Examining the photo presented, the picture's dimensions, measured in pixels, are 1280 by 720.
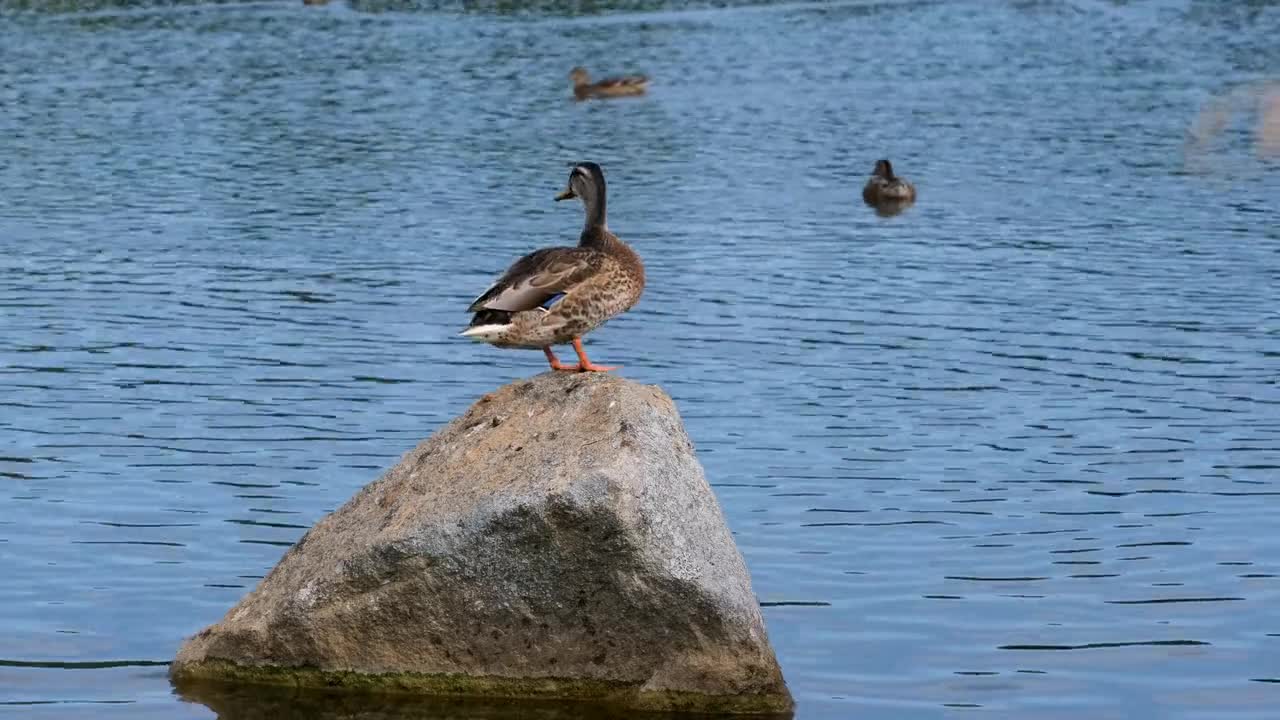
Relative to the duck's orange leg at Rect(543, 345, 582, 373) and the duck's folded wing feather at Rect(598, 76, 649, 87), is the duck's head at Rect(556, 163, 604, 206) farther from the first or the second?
the duck's folded wing feather at Rect(598, 76, 649, 87)

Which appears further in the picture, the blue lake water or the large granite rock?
the blue lake water

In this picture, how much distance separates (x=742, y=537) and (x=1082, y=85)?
2812 cm

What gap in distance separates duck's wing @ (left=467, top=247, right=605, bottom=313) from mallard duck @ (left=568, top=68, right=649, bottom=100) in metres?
28.6

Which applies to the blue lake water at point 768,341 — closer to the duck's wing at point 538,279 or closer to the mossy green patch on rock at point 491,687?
the mossy green patch on rock at point 491,687

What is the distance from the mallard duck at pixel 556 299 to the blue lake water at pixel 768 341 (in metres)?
2.09

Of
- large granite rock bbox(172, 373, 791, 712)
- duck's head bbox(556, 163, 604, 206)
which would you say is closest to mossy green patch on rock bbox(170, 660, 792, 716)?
large granite rock bbox(172, 373, 791, 712)

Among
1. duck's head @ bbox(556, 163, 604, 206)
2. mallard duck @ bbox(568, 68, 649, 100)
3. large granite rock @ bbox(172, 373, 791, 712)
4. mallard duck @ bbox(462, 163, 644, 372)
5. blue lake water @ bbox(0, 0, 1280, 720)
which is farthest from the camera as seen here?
mallard duck @ bbox(568, 68, 649, 100)

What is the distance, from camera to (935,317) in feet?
70.0

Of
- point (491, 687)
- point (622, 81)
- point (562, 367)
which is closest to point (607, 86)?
point (622, 81)

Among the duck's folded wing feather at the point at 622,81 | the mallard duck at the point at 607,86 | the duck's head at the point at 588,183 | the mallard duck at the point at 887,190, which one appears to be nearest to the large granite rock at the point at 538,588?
the duck's head at the point at 588,183

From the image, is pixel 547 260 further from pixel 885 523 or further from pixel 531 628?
pixel 885 523

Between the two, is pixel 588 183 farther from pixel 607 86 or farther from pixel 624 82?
pixel 624 82

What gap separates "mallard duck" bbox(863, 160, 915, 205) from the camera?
28.3 meters

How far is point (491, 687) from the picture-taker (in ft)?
35.5
